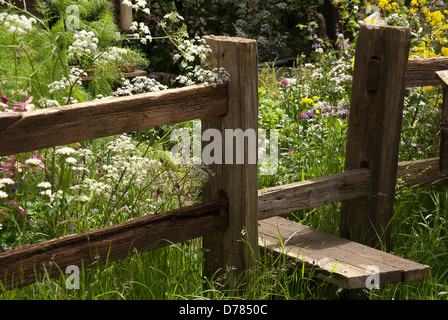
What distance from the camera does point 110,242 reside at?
2.57 metres

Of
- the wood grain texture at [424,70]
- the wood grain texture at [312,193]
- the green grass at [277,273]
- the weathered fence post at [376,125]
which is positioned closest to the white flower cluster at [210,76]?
the wood grain texture at [312,193]

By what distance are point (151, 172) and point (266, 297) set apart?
89 cm

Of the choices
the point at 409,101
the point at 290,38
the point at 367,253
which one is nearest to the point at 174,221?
the point at 367,253

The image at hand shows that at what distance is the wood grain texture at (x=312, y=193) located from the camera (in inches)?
127

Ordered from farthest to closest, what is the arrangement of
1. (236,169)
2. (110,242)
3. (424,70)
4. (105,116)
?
(424,70) → (236,169) → (110,242) → (105,116)

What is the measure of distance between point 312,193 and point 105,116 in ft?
4.54

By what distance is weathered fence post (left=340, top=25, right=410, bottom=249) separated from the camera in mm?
3467

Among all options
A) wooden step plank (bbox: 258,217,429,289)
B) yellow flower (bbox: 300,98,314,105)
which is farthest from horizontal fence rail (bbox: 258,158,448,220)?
yellow flower (bbox: 300,98,314,105)

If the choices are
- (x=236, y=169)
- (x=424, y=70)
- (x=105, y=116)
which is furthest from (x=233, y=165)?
(x=424, y=70)

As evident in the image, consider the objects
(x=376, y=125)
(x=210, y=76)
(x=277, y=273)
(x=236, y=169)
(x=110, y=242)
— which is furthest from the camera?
(x=376, y=125)

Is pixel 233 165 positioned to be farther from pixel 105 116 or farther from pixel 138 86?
pixel 105 116

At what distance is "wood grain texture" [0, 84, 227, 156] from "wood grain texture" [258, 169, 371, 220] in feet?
2.15

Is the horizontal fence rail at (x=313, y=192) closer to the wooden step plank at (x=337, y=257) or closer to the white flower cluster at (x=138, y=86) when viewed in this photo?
the wooden step plank at (x=337, y=257)
